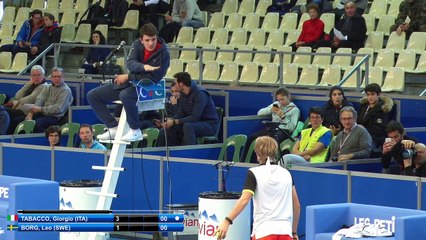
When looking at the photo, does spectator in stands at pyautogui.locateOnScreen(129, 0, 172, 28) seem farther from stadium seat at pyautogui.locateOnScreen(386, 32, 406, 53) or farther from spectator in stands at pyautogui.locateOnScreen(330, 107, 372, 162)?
spectator in stands at pyautogui.locateOnScreen(330, 107, 372, 162)

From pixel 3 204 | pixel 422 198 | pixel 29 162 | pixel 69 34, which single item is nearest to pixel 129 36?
pixel 69 34

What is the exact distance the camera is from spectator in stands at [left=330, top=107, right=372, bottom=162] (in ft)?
51.5

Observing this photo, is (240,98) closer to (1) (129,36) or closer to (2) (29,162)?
(2) (29,162)

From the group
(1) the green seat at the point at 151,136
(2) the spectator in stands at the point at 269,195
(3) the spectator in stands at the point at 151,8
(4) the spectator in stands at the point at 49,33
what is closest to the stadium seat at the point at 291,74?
(1) the green seat at the point at 151,136

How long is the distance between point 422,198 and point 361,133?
2.70 m

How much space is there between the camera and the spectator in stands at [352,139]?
15711 millimetres

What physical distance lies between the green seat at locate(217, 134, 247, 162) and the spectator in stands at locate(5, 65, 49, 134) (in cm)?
424

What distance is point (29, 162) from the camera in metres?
16.6

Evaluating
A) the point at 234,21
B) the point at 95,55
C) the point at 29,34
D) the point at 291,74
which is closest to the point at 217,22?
the point at 234,21

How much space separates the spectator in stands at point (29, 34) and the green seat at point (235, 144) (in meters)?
8.69

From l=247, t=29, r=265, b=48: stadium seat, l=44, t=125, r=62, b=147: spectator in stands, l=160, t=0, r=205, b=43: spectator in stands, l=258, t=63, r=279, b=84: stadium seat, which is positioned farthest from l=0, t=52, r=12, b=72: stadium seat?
l=44, t=125, r=62, b=147: spectator in stands

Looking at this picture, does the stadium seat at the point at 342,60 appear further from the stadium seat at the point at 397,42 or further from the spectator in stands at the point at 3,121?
the spectator in stands at the point at 3,121

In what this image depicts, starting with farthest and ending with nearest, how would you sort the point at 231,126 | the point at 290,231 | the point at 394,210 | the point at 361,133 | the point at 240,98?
the point at 240,98 < the point at 231,126 < the point at 361,133 < the point at 394,210 < the point at 290,231

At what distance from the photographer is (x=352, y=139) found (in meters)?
15.8
